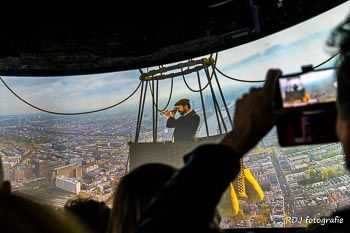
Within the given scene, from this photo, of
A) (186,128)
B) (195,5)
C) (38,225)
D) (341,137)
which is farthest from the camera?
(186,128)

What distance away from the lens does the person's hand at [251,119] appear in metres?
0.47

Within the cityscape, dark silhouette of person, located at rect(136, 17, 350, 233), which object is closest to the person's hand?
dark silhouette of person, located at rect(136, 17, 350, 233)

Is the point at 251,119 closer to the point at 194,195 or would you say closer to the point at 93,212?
the point at 194,195

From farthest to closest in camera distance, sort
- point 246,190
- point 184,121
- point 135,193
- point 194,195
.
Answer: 1. point 184,121
2. point 246,190
3. point 135,193
4. point 194,195

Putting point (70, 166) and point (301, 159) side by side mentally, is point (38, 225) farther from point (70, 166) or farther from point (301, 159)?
point (70, 166)

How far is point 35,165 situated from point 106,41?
3.48 feet

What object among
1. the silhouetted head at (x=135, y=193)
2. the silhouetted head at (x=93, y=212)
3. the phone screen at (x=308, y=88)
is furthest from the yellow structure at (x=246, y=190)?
the phone screen at (x=308, y=88)

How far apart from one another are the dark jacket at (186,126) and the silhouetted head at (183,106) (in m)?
0.04

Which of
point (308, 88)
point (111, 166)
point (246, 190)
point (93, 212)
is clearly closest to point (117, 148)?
point (111, 166)

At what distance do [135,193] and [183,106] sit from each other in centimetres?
215

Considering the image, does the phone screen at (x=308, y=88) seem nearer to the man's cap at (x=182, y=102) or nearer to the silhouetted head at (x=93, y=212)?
the silhouetted head at (x=93, y=212)

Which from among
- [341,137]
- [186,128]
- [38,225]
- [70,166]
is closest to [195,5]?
[186,128]

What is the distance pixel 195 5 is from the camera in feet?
7.10

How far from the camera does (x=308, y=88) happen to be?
21.5 inches
